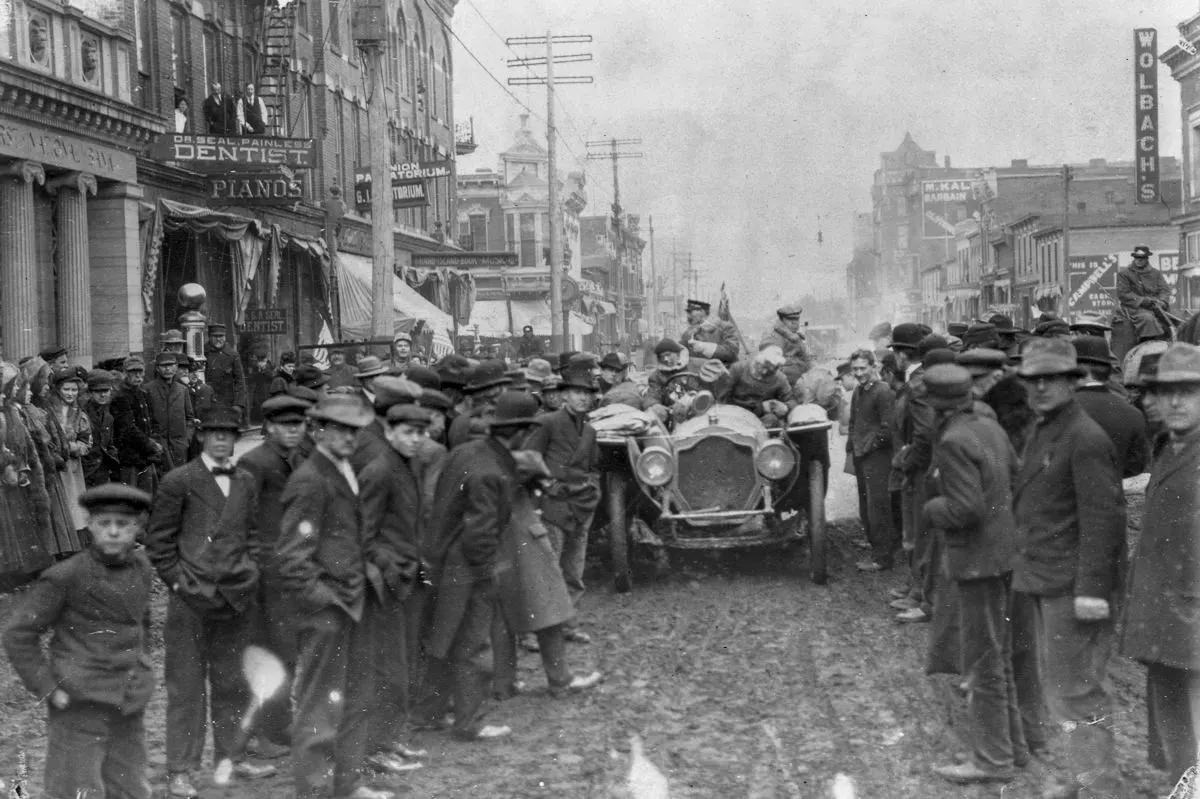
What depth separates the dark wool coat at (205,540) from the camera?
6.00m

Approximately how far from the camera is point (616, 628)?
9.28 m

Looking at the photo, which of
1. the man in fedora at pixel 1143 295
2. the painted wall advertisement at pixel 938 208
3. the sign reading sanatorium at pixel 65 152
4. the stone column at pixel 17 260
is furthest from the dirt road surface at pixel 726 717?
the painted wall advertisement at pixel 938 208

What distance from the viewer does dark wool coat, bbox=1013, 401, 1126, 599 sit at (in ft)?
17.4

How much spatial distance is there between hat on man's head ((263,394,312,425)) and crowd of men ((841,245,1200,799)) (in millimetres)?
2997

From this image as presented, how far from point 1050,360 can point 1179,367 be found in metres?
0.80

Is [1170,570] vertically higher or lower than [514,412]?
lower

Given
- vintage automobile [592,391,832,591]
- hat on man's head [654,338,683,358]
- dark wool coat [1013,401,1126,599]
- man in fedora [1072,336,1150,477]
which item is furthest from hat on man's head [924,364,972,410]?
hat on man's head [654,338,683,358]

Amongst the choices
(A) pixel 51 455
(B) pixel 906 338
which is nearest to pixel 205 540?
(A) pixel 51 455

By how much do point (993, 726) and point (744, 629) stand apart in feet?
10.9

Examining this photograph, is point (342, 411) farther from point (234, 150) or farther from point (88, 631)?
point (234, 150)

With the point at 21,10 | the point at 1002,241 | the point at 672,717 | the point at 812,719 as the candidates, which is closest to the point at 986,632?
the point at 812,719

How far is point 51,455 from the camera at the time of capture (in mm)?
10758

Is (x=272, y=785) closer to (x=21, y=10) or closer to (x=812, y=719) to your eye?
(x=812, y=719)

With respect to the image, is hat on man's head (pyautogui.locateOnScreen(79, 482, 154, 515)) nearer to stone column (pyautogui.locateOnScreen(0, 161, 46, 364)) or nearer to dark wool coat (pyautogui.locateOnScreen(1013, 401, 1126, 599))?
dark wool coat (pyautogui.locateOnScreen(1013, 401, 1126, 599))
